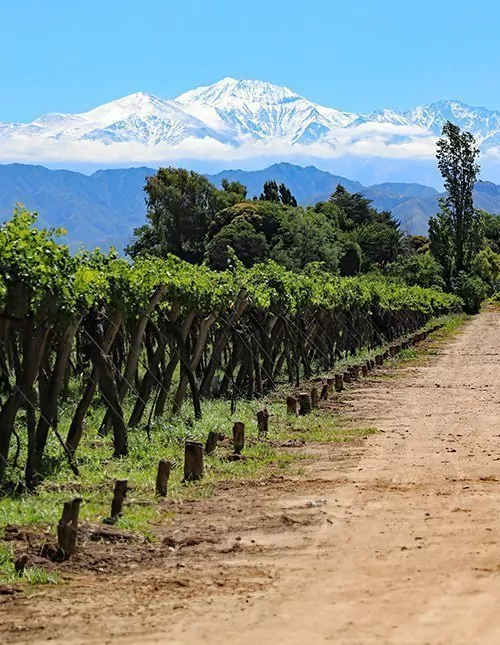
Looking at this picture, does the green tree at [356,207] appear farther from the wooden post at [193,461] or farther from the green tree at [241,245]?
the wooden post at [193,461]

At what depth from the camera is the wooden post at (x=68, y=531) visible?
7363mm

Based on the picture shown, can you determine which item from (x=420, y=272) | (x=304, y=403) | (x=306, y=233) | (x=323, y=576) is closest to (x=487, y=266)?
(x=420, y=272)

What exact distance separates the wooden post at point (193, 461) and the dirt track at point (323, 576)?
669 millimetres

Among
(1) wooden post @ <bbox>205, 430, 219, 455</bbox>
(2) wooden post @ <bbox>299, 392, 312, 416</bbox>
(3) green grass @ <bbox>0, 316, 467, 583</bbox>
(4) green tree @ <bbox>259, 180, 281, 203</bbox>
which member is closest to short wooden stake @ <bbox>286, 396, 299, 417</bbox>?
(2) wooden post @ <bbox>299, 392, 312, 416</bbox>

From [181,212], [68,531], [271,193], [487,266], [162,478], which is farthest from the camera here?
[271,193]

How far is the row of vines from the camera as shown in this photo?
34.4ft

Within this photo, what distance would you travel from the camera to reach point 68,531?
24.1 feet

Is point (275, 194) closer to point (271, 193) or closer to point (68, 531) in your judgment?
point (271, 193)

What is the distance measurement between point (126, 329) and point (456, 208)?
69.1m

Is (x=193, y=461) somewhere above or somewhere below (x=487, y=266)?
below

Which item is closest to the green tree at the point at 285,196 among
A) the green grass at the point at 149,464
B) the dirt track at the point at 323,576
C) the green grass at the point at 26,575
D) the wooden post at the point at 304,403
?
the green grass at the point at 149,464

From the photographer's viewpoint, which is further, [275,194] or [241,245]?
[275,194]

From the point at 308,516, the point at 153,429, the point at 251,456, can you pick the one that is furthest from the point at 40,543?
the point at 153,429

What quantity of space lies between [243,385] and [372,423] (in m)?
5.89
